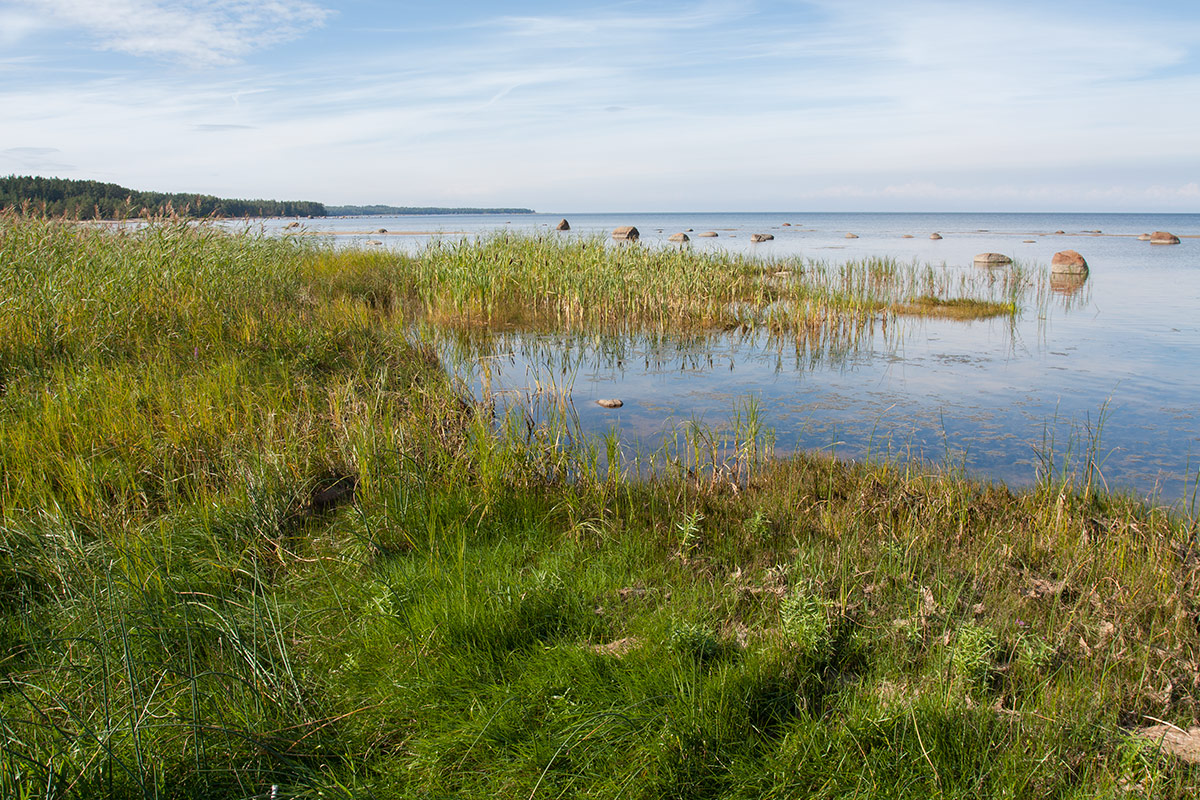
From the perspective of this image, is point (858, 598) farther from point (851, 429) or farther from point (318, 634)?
point (851, 429)

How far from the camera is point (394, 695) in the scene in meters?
2.69

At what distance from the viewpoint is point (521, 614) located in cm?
320

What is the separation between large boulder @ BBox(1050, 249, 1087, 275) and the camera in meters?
22.3

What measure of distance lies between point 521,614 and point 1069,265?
25.3 m

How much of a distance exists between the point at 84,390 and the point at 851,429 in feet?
23.4

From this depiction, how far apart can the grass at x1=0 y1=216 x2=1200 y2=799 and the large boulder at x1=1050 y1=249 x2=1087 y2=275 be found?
20702mm

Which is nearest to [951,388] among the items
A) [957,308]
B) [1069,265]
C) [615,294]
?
[615,294]

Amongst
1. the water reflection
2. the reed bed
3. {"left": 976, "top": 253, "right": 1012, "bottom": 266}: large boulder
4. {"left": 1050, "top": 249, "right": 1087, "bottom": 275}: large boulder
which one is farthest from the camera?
{"left": 976, "top": 253, "right": 1012, "bottom": 266}: large boulder

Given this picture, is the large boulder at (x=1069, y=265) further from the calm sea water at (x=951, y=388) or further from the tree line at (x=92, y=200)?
the tree line at (x=92, y=200)

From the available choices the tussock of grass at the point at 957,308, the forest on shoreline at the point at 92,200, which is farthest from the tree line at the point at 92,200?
the tussock of grass at the point at 957,308

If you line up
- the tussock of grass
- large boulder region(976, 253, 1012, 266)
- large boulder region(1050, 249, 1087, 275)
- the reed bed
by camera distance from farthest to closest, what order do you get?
large boulder region(976, 253, 1012, 266) < large boulder region(1050, 249, 1087, 275) < the tussock of grass < the reed bed

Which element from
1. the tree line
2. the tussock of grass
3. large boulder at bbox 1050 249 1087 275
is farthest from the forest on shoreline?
large boulder at bbox 1050 249 1087 275

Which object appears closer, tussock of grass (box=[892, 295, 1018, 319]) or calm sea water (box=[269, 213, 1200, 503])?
calm sea water (box=[269, 213, 1200, 503])

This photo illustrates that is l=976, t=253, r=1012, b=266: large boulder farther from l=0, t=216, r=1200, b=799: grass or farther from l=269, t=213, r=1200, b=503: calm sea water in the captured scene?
l=0, t=216, r=1200, b=799: grass
